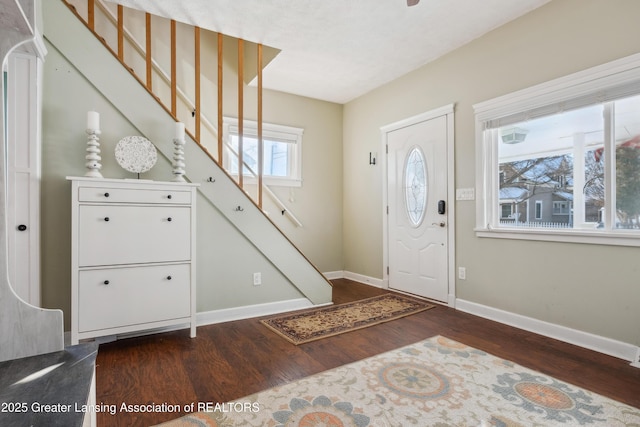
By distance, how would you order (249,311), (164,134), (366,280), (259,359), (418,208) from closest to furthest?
(259,359) → (164,134) → (249,311) → (418,208) → (366,280)

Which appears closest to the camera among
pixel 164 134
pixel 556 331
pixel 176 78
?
pixel 556 331

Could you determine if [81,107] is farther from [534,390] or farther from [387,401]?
[534,390]

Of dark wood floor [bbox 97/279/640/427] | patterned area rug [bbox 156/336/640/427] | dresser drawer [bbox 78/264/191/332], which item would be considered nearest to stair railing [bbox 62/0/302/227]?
dresser drawer [bbox 78/264/191/332]

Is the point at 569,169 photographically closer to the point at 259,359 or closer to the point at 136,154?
the point at 259,359

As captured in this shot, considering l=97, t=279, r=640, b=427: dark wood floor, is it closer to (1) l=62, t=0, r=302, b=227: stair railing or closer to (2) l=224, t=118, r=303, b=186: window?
(1) l=62, t=0, r=302, b=227: stair railing

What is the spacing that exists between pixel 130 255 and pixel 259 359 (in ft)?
3.74

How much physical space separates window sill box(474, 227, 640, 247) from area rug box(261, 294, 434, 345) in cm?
98

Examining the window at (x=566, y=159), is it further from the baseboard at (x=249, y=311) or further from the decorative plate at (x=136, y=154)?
the decorative plate at (x=136, y=154)

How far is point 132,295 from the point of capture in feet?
7.54

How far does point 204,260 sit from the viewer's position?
9.36 feet

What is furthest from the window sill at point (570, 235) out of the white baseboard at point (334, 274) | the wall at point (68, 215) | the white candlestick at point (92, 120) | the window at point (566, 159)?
the white candlestick at point (92, 120)

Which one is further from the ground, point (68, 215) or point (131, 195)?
point (131, 195)

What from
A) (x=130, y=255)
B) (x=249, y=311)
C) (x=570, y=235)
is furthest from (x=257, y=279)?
(x=570, y=235)

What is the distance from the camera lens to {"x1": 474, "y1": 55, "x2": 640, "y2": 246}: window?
2236 mm
